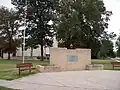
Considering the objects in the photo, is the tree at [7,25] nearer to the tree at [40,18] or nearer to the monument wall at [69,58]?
the tree at [40,18]

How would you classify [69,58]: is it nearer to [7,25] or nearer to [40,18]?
[40,18]

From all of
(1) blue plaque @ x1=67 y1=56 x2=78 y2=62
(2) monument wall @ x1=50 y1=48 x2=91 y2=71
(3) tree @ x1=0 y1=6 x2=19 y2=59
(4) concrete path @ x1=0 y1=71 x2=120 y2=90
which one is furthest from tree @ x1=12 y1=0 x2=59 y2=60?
(4) concrete path @ x1=0 y1=71 x2=120 y2=90

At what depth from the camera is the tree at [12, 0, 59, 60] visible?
59688 mm

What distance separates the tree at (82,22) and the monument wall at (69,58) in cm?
1949

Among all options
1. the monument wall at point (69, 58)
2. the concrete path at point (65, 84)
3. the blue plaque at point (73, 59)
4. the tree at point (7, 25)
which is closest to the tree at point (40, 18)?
the tree at point (7, 25)

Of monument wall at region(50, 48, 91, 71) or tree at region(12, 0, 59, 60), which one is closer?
monument wall at region(50, 48, 91, 71)

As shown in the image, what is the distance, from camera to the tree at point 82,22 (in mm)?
46188

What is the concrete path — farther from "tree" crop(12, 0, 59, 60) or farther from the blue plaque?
"tree" crop(12, 0, 59, 60)

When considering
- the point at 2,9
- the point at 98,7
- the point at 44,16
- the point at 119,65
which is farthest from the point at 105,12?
the point at 2,9

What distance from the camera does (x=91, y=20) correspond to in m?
47.3

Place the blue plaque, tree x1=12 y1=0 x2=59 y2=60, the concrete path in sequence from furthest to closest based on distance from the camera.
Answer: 1. tree x1=12 y1=0 x2=59 y2=60
2. the blue plaque
3. the concrete path

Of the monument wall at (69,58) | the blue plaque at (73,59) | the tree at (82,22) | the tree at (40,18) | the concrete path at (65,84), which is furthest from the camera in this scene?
the tree at (40,18)

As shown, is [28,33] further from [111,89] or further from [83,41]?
[111,89]

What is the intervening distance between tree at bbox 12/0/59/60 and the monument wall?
33.3 m
